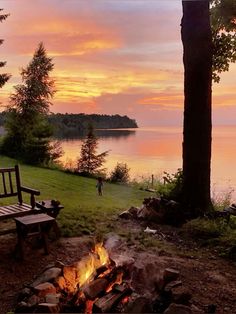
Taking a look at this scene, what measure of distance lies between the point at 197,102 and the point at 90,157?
2178 centimetres

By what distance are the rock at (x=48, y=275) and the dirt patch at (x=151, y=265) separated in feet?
1.25

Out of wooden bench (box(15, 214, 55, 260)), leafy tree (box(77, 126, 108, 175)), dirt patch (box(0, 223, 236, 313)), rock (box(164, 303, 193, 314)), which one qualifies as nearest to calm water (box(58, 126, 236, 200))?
leafy tree (box(77, 126, 108, 175))

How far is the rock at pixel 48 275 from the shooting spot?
5.32m

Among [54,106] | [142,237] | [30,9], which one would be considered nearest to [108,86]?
[54,106]

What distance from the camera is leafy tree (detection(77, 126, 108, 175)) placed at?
3053 centimetres

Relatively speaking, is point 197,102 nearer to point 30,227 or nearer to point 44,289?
point 30,227

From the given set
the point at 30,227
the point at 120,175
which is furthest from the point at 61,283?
the point at 120,175

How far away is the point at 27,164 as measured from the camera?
32438mm

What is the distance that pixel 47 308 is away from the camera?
14.9ft

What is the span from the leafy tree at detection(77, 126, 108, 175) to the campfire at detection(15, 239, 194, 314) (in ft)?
80.4

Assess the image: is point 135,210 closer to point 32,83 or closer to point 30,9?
point 30,9

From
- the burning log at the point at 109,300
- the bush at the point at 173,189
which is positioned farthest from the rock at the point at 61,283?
the bush at the point at 173,189

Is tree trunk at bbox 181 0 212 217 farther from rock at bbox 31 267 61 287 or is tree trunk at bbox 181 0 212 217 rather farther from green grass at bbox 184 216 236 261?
rock at bbox 31 267 61 287

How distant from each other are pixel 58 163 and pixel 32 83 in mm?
10862
